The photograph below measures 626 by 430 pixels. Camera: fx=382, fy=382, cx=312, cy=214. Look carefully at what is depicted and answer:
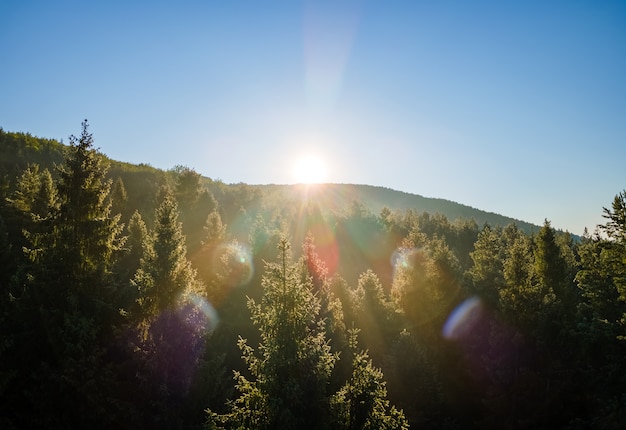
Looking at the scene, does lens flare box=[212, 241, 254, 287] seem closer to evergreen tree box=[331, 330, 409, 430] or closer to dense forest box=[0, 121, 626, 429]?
dense forest box=[0, 121, 626, 429]

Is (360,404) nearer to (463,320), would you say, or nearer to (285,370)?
(285,370)

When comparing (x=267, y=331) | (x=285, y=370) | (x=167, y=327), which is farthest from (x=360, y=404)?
(x=167, y=327)

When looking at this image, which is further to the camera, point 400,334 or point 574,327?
point 574,327

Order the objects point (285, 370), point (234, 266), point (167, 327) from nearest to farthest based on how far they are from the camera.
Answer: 1. point (285, 370)
2. point (167, 327)
3. point (234, 266)

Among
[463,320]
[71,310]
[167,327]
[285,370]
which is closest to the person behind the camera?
[285,370]

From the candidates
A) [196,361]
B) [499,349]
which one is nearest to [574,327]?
[499,349]

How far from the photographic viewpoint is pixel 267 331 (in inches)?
550

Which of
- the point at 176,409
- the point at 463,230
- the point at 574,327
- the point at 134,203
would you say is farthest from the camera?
the point at 463,230

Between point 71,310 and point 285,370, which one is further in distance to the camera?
point 71,310

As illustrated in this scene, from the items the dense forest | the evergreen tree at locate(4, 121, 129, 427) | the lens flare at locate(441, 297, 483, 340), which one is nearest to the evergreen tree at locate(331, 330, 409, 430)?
the dense forest

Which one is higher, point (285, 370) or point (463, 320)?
point (285, 370)

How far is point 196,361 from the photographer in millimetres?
20438

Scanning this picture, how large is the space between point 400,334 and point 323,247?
4582 cm

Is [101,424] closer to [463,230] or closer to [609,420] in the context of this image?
[609,420]
